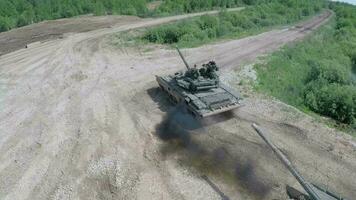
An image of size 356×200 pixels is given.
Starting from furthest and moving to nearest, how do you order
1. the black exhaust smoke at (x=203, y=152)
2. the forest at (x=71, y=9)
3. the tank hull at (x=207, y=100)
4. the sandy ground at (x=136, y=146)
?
the forest at (x=71, y=9), the tank hull at (x=207, y=100), the black exhaust smoke at (x=203, y=152), the sandy ground at (x=136, y=146)

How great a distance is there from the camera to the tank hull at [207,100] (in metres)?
15.1

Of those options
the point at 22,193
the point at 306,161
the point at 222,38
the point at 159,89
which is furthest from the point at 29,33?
the point at 306,161


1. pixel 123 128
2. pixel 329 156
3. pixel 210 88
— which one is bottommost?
pixel 329 156

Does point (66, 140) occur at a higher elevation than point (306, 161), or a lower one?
higher

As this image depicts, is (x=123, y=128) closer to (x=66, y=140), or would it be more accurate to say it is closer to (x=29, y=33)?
(x=66, y=140)

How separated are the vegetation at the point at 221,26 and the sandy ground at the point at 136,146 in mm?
10692

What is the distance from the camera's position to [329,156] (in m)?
13.7

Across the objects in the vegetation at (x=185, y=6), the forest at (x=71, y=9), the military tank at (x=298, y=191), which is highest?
the forest at (x=71, y=9)

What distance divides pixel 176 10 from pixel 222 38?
68.6 ft

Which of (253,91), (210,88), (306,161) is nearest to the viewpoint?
(306,161)

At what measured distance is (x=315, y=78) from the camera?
23.9 metres

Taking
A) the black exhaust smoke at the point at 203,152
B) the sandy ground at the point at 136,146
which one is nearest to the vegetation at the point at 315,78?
the sandy ground at the point at 136,146

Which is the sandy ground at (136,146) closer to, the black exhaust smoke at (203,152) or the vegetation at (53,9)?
the black exhaust smoke at (203,152)

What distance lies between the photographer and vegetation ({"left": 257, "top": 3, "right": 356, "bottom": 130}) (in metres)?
18.5
